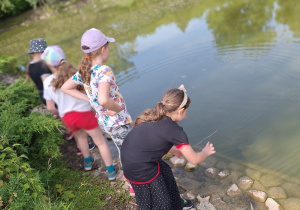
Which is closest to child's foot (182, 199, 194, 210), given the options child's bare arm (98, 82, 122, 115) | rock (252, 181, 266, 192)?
rock (252, 181, 266, 192)

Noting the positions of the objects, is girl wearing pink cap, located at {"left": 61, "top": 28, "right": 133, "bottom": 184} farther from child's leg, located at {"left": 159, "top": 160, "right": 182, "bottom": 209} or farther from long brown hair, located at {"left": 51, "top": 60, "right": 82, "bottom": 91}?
child's leg, located at {"left": 159, "top": 160, "right": 182, "bottom": 209}

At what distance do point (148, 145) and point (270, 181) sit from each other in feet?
5.36

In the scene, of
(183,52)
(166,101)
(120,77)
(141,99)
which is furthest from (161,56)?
(166,101)

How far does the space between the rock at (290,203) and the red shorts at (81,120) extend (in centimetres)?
209

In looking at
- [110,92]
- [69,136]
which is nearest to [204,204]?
[110,92]

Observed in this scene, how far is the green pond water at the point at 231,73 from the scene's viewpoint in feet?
11.8

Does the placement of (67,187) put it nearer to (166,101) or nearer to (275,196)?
(166,101)

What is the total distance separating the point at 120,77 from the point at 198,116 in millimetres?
2561

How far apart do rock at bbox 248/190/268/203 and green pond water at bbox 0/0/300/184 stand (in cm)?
47

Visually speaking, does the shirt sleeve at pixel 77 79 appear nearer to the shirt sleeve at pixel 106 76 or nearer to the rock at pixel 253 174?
the shirt sleeve at pixel 106 76

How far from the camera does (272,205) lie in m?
2.62

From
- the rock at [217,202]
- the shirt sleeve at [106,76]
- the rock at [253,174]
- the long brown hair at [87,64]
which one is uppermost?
the long brown hair at [87,64]

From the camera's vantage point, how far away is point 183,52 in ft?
21.5

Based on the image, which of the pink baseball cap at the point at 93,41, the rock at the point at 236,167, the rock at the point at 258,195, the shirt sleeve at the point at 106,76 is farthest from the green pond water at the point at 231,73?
the pink baseball cap at the point at 93,41
